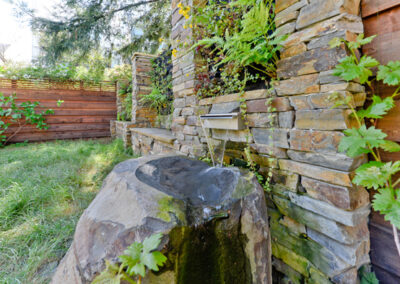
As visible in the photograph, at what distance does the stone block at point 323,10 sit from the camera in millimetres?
871

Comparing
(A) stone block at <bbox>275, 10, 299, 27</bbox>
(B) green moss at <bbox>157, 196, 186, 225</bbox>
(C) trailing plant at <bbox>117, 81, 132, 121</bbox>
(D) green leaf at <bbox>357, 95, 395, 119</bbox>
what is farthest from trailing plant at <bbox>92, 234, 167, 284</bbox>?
(C) trailing plant at <bbox>117, 81, 132, 121</bbox>

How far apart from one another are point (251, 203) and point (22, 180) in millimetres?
3044

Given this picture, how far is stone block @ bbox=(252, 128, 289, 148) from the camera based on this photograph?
1137 millimetres

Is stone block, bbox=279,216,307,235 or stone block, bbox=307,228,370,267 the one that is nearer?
stone block, bbox=307,228,370,267

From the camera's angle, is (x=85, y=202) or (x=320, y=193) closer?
(x=320, y=193)

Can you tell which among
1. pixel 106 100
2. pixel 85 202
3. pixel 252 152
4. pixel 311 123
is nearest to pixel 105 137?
pixel 106 100

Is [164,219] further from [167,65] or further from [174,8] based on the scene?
[167,65]

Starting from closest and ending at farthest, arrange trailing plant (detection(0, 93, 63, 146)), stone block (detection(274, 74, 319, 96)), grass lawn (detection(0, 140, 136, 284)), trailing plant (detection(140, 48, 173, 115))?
1. stone block (detection(274, 74, 319, 96))
2. grass lawn (detection(0, 140, 136, 284))
3. trailing plant (detection(140, 48, 173, 115))
4. trailing plant (detection(0, 93, 63, 146))

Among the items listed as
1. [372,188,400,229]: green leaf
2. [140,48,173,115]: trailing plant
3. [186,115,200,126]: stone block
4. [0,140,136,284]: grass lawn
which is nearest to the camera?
[372,188,400,229]: green leaf

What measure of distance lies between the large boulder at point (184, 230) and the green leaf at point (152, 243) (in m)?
0.07

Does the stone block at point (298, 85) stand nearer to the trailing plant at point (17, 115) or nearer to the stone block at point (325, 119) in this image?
the stone block at point (325, 119)

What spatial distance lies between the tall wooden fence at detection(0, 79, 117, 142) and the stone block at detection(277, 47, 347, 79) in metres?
6.08

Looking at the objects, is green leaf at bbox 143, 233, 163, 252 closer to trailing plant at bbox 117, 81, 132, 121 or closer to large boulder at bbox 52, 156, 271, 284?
large boulder at bbox 52, 156, 271, 284

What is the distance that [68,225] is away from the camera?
1701 mm
